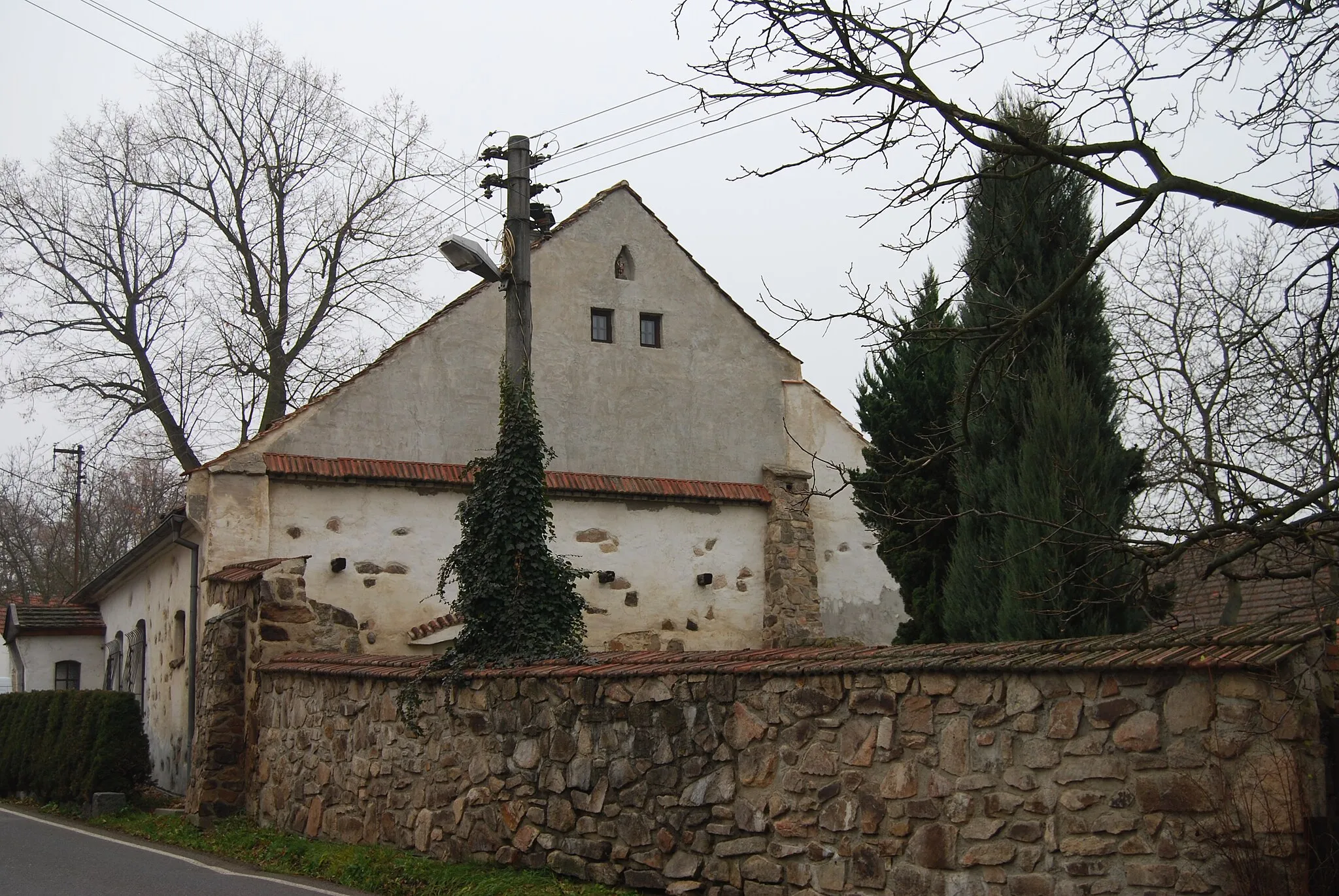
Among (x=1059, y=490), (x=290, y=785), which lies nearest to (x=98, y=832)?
(x=290, y=785)

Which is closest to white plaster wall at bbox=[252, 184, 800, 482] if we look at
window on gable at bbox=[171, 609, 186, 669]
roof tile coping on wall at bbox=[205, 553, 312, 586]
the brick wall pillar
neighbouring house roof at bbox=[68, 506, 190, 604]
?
the brick wall pillar

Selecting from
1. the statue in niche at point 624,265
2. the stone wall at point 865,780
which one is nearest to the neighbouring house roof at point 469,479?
the statue in niche at point 624,265

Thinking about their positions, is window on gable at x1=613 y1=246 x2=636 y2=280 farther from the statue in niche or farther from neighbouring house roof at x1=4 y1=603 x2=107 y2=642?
neighbouring house roof at x1=4 y1=603 x2=107 y2=642

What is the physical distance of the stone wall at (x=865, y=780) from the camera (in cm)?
589

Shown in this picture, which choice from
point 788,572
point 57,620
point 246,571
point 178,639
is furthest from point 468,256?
point 57,620

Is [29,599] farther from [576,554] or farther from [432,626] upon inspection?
[576,554]

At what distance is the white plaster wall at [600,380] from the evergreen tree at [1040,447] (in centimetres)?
680

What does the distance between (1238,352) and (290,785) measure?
981 centimetres

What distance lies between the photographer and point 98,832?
14.7 m

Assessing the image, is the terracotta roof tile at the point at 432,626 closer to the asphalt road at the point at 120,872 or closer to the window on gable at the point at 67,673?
the asphalt road at the point at 120,872

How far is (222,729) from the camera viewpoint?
14109 millimetres

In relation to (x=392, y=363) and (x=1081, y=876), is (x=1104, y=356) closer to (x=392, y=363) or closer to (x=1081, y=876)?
(x=1081, y=876)

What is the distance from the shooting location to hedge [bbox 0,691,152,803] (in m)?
16.7

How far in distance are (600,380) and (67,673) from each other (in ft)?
66.3
